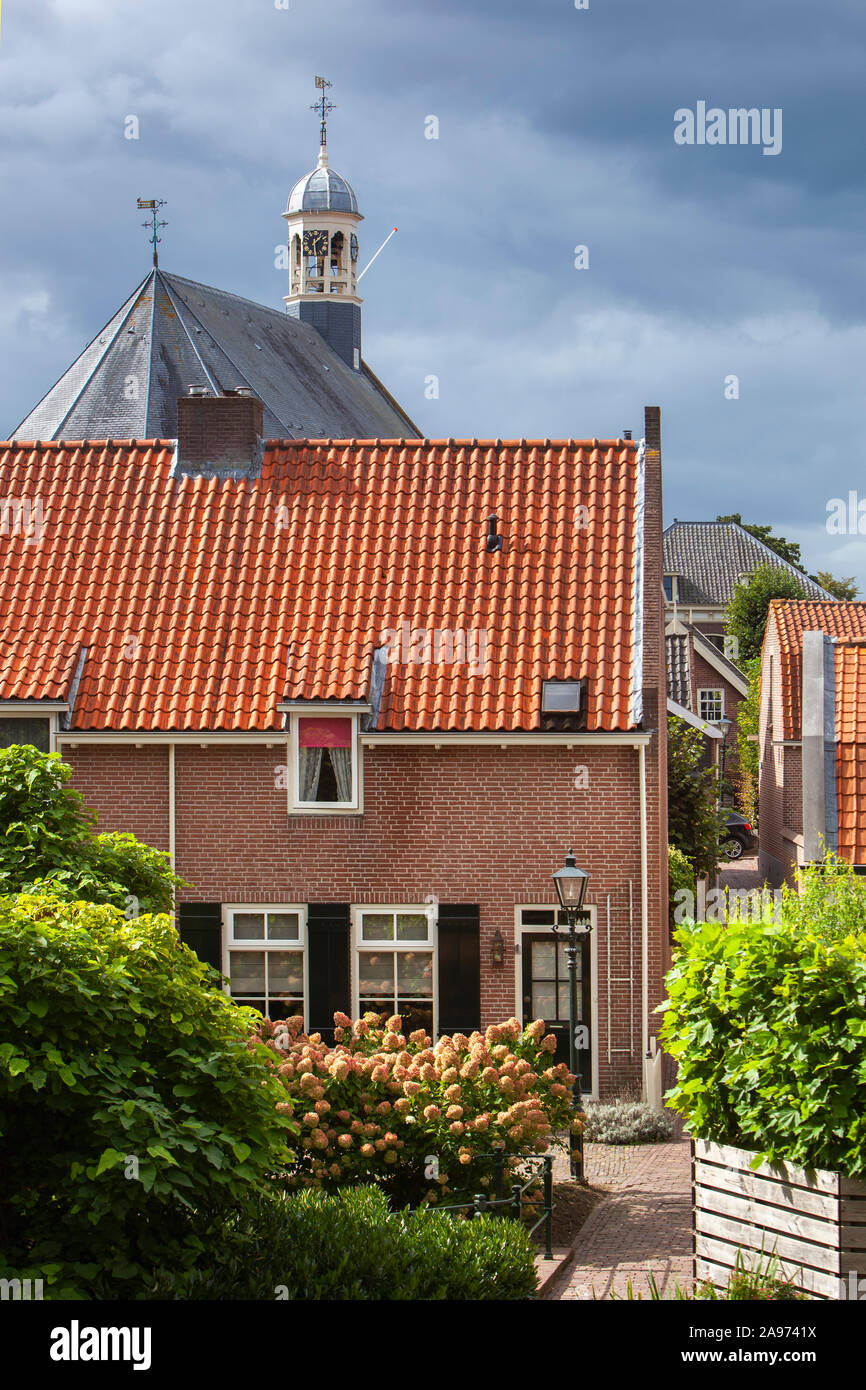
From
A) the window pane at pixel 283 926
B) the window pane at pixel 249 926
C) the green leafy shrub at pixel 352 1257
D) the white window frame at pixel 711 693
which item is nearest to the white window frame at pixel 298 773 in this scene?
the window pane at pixel 283 926

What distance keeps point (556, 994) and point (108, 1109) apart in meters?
11.0

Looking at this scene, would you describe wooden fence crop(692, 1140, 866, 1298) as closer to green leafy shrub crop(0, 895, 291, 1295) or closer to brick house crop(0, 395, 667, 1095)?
green leafy shrub crop(0, 895, 291, 1295)

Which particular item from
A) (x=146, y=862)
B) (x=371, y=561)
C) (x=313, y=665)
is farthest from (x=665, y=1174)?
(x=371, y=561)

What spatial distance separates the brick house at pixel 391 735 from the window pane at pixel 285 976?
26mm

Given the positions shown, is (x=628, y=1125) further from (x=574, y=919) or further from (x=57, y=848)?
(x=57, y=848)

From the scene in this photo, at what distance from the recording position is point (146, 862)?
12.0 metres

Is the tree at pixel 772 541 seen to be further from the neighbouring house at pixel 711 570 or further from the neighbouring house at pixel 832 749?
the neighbouring house at pixel 832 749

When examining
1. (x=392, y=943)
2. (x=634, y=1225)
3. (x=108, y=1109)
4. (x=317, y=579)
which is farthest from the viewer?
(x=317, y=579)

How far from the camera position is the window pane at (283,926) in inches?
708

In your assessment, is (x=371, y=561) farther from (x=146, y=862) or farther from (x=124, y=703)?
(x=146, y=862)

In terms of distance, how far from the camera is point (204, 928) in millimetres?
17875

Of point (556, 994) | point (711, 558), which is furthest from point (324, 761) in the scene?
point (711, 558)

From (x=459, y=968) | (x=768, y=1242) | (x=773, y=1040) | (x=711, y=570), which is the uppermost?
(x=711, y=570)

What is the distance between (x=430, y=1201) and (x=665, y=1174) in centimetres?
367
